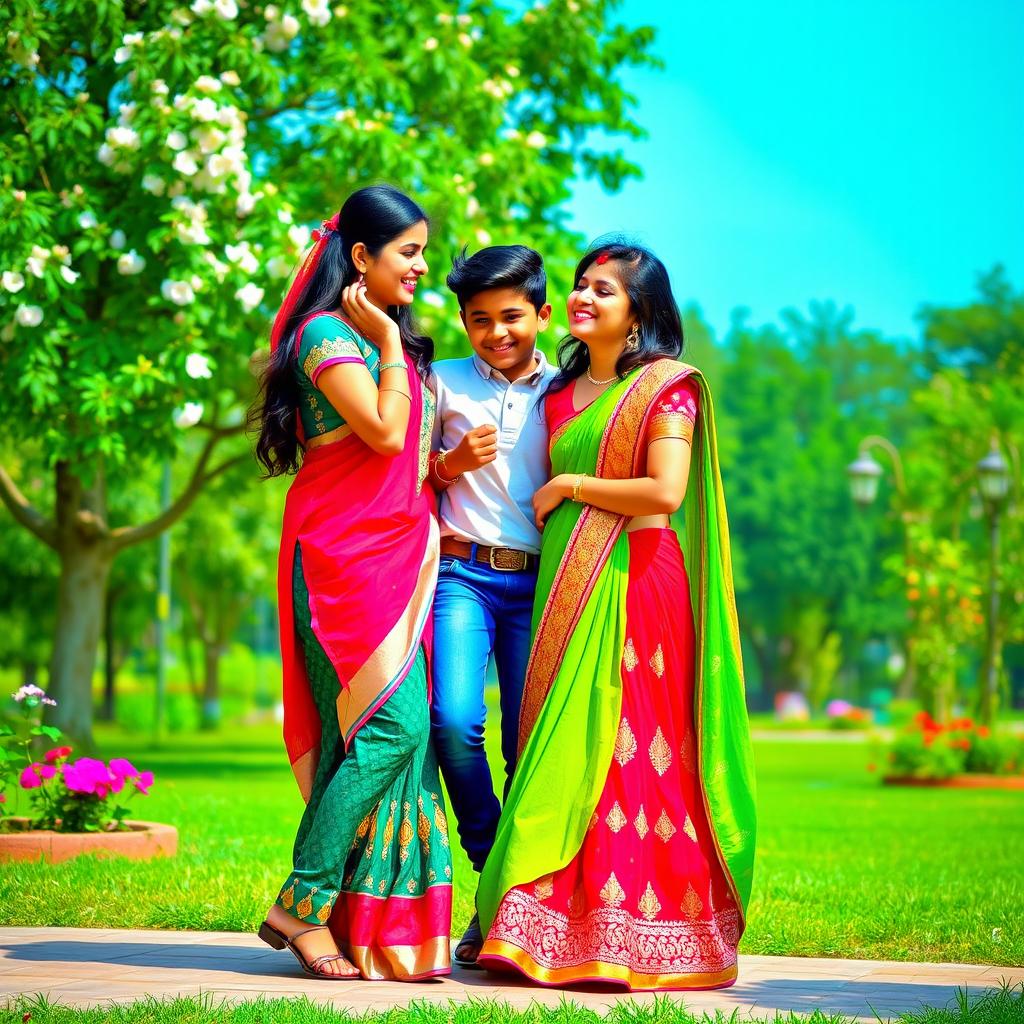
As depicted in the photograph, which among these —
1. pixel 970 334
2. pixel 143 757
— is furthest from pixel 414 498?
pixel 970 334

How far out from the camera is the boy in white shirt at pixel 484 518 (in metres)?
4.79

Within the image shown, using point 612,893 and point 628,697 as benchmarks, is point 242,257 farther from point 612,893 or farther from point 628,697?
point 612,893

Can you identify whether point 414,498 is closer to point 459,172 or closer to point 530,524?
point 530,524

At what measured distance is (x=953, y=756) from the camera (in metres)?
18.4

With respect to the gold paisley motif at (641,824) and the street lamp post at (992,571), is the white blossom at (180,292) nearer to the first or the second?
the gold paisley motif at (641,824)

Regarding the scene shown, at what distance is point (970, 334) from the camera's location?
2500 inches

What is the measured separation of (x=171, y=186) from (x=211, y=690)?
2375 cm

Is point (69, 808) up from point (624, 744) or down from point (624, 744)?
down

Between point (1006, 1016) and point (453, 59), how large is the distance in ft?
37.9

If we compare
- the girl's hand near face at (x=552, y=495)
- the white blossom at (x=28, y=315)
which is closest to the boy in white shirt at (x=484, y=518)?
the girl's hand near face at (x=552, y=495)

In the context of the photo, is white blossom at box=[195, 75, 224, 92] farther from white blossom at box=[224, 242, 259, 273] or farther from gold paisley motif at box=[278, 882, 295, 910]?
gold paisley motif at box=[278, 882, 295, 910]

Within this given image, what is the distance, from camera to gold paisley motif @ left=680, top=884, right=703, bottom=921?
466cm

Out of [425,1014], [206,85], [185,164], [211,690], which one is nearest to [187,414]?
[185,164]

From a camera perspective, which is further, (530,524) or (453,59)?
(453,59)
